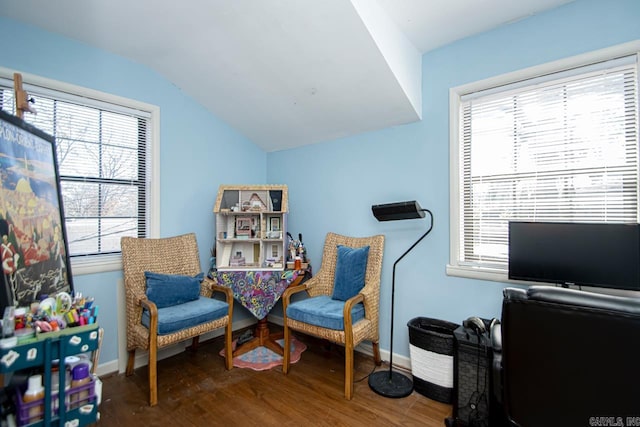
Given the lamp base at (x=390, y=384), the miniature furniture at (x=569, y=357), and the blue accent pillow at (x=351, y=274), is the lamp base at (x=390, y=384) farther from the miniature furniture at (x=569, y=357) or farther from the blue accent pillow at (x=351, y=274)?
the miniature furniture at (x=569, y=357)

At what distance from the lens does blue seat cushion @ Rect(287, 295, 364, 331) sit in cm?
220

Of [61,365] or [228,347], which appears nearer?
[61,365]

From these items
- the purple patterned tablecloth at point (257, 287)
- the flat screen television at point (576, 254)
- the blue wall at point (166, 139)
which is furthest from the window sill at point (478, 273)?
the blue wall at point (166, 139)

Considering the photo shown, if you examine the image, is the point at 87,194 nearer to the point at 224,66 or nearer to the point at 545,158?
the point at 224,66

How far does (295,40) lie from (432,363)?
2.52 meters

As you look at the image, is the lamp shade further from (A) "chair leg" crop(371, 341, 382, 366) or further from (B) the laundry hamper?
(A) "chair leg" crop(371, 341, 382, 366)

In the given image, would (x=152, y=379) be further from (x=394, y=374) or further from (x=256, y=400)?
(x=394, y=374)

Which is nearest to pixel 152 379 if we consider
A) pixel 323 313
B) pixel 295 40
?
pixel 323 313

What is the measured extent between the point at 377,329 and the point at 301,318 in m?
0.70

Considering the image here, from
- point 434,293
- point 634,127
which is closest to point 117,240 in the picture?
point 434,293

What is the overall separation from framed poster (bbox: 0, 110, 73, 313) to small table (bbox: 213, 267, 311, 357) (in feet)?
4.06

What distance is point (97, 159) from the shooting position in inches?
98.3

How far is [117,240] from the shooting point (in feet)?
8.59

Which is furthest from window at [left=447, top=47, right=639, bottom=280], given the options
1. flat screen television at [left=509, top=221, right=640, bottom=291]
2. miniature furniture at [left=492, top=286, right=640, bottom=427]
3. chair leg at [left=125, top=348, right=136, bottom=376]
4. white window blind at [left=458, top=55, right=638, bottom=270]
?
chair leg at [left=125, top=348, right=136, bottom=376]
